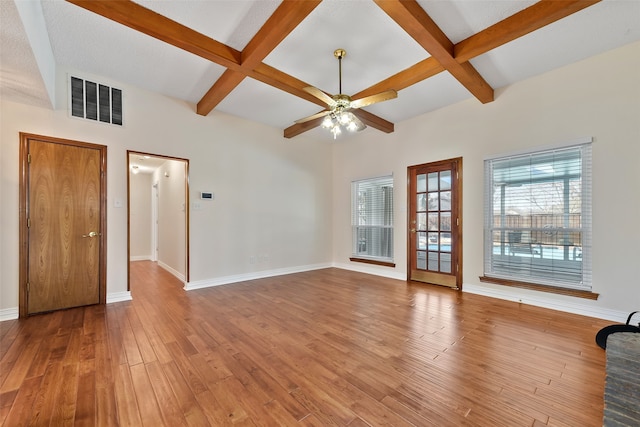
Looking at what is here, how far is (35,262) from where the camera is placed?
3299 millimetres

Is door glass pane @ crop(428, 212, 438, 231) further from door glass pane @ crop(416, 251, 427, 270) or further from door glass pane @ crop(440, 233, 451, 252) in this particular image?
door glass pane @ crop(416, 251, 427, 270)

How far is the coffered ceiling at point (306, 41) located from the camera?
241 cm

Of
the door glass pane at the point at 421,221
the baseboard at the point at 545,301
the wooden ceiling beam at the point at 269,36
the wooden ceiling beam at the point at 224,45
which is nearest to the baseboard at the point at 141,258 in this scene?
the wooden ceiling beam at the point at 269,36

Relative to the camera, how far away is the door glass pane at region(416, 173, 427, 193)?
193 inches

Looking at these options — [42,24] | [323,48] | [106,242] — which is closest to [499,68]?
[323,48]

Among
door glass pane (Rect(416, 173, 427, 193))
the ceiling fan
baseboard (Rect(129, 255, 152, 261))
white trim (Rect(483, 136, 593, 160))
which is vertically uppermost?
the ceiling fan

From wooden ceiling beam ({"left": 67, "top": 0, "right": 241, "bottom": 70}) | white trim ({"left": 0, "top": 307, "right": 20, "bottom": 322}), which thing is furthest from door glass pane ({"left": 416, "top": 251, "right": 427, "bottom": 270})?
white trim ({"left": 0, "top": 307, "right": 20, "bottom": 322})

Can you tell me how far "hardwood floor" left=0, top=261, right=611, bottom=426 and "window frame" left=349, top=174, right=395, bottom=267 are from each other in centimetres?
205

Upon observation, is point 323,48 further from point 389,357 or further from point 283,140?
point 389,357

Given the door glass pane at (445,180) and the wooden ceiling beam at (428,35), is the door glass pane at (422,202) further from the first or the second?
the wooden ceiling beam at (428,35)

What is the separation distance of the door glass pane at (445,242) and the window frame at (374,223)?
97 cm

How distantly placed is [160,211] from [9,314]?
3924 mm

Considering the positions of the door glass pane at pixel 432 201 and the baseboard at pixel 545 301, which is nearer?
the baseboard at pixel 545 301

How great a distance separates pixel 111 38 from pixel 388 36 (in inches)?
118
